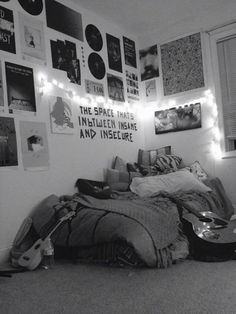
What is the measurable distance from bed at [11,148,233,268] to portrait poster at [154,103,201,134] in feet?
3.59

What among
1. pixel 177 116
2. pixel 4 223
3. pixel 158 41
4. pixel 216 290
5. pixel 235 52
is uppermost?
pixel 158 41

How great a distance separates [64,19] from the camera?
10.9ft

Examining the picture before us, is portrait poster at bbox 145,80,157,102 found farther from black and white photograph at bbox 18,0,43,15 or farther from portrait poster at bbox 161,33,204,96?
black and white photograph at bbox 18,0,43,15

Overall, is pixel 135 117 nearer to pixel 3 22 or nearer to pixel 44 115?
pixel 44 115

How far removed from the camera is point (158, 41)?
4.19m

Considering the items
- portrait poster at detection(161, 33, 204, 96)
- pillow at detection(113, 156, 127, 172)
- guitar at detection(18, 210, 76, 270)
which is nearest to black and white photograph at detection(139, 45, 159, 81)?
portrait poster at detection(161, 33, 204, 96)

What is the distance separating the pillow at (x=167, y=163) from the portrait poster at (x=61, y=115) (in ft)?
3.60

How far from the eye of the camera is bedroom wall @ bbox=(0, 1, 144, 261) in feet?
8.85

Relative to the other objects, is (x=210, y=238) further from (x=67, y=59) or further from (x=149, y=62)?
(x=149, y=62)

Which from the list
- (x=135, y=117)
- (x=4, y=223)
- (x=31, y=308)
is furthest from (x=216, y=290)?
(x=135, y=117)

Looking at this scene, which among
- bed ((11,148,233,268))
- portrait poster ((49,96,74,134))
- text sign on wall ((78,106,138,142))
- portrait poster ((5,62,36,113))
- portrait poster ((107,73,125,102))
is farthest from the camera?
portrait poster ((107,73,125,102))

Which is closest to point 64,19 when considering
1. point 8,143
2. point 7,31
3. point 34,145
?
point 7,31

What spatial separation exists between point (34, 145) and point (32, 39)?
0.96 m

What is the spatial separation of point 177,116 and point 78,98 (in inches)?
51.1
